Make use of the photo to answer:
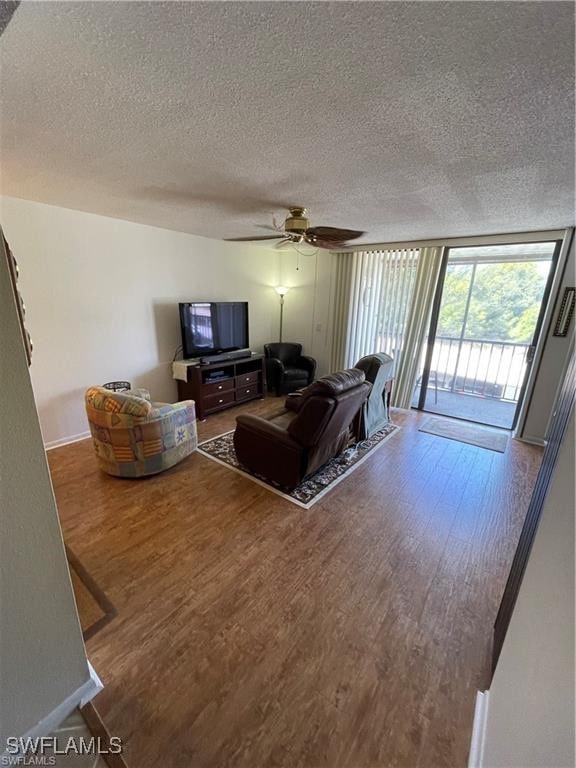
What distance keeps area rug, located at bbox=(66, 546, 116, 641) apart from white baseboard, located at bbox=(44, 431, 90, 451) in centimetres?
186

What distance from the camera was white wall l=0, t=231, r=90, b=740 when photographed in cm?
90

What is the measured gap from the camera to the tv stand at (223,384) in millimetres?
4027

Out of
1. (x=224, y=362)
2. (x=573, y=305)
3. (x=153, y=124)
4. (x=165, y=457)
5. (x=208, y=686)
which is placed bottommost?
(x=208, y=686)

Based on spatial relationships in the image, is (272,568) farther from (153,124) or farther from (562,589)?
(153,124)

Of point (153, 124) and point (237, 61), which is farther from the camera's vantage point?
point (153, 124)

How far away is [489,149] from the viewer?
61.6 inches

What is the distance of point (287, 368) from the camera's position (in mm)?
5348

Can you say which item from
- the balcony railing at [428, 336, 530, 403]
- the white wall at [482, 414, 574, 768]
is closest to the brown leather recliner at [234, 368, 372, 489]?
the white wall at [482, 414, 574, 768]

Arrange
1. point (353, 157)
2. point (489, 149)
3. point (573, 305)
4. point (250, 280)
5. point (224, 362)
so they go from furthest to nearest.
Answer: point (250, 280)
point (224, 362)
point (573, 305)
point (353, 157)
point (489, 149)

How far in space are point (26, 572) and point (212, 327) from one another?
3.61m

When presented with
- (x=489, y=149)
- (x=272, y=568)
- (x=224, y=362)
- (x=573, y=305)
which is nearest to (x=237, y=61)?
(x=489, y=149)

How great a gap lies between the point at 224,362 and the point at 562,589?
3986 millimetres

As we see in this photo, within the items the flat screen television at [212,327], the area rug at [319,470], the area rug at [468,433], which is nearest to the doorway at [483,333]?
the area rug at [468,433]

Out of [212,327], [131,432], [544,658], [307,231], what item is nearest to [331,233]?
[307,231]
